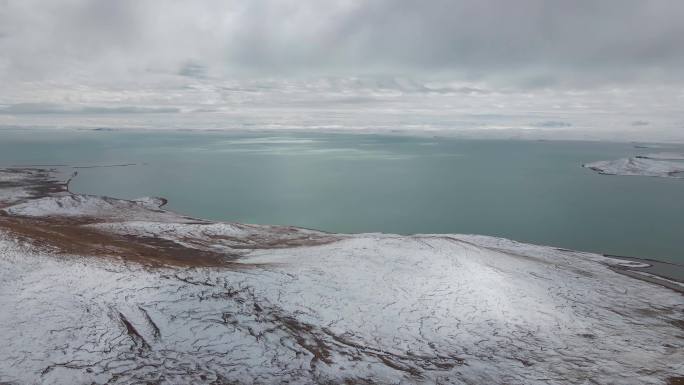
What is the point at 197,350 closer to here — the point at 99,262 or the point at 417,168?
the point at 99,262

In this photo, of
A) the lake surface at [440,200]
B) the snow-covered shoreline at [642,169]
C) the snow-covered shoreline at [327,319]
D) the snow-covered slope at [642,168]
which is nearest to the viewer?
the snow-covered shoreline at [327,319]

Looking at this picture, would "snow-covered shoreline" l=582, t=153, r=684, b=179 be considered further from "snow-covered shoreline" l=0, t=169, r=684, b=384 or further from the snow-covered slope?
"snow-covered shoreline" l=0, t=169, r=684, b=384

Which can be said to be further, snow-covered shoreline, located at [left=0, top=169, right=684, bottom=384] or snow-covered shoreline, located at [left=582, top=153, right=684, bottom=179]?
snow-covered shoreline, located at [left=582, top=153, right=684, bottom=179]

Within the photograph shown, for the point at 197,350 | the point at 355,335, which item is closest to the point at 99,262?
the point at 197,350

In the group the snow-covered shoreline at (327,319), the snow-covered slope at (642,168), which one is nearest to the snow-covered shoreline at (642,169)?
the snow-covered slope at (642,168)

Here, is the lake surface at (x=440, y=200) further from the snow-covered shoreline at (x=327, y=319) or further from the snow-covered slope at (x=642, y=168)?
the snow-covered shoreline at (x=327, y=319)

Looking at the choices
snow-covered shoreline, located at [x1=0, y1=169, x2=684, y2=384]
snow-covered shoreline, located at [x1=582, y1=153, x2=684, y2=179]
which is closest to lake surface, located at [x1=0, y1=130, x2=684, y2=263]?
snow-covered shoreline, located at [x1=582, y1=153, x2=684, y2=179]

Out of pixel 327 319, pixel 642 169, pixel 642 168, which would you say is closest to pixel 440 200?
pixel 327 319

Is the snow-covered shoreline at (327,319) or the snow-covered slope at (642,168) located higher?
the snow-covered slope at (642,168)
